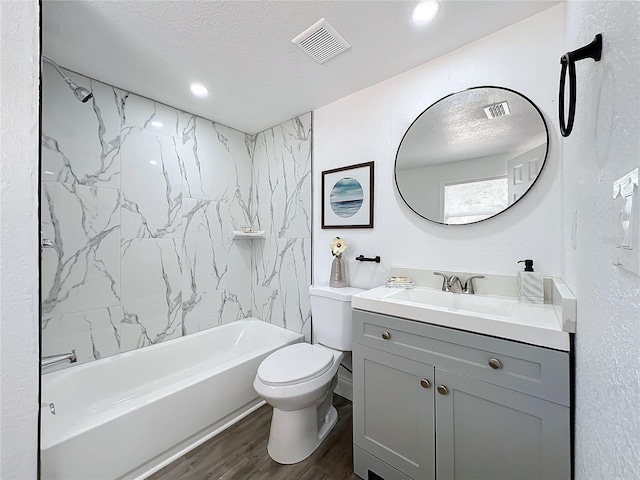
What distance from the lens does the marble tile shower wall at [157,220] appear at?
1.73 metres

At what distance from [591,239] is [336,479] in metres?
1.57

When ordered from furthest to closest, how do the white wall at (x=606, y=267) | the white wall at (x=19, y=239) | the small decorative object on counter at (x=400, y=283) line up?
1. the small decorative object on counter at (x=400, y=283)
2. the white wall at (x=19, y=239)
3. the white wall at (x=606, y=267)

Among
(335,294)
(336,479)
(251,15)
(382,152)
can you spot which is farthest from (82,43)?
(336,479)

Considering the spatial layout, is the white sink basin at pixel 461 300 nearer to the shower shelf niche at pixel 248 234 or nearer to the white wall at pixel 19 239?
the white wall at pixel 19 239

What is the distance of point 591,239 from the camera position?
0.68 meters

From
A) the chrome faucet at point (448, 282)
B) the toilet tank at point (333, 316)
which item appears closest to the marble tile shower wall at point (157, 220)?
the toilet tank at point (333, 316)

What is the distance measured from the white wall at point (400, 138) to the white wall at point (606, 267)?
1.79 ft

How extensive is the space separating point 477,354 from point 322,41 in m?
1.74

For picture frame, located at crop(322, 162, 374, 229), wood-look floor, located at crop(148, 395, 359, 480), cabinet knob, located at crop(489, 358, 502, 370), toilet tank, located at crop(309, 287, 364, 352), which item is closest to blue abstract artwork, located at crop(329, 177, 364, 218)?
picture frame, located at crop(322, 162, 374, 229)

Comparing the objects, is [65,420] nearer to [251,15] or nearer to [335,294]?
[335,294]

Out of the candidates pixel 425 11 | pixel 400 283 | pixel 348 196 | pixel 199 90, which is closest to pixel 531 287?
pixel 400 283

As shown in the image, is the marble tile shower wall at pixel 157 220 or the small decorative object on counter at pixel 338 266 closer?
the marble tile shower wall at pixel 157 220

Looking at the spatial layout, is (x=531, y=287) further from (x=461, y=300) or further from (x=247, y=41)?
(x=247, y=41)

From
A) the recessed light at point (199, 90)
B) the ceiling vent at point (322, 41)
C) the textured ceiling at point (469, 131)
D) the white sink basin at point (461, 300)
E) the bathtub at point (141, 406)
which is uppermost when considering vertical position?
the ceiling vent at point (322, 41)
